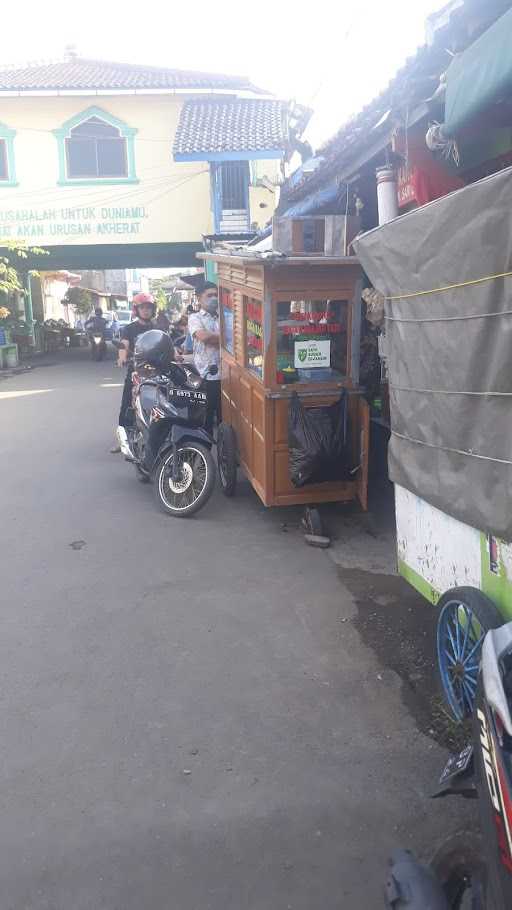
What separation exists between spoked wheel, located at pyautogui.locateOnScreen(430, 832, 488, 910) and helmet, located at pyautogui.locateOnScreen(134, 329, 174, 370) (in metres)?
5.51

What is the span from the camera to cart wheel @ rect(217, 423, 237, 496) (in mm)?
6793

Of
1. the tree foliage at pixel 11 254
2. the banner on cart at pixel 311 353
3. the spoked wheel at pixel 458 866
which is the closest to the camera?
the spoked wheel at pixel 458 866

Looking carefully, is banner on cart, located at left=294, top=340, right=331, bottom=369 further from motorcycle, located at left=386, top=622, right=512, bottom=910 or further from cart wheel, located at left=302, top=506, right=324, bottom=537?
Result: motorcycle, located at left=386, top=622, right=512, bottom=910

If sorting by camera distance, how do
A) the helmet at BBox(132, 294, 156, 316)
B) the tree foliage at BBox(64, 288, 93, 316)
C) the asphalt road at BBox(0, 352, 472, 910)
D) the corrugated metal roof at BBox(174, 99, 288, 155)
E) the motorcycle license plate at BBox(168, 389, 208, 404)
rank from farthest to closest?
the tree foliage at BBox(64, 288, 93, 316) < the corrugated metal roof at BBox(174, 99, 288, 155) < the helmet at BBox(132, 294, 156, 316) < the motorcycle license plate at BBox(168, 389, 208, 404) < the asphalt road at BBox(0, 352, 472, 910)

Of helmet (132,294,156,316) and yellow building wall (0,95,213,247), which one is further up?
yellow building wall (0,95,213,247)

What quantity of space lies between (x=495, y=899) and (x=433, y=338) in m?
1.97

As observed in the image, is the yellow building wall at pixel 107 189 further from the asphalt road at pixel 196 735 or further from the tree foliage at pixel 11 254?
the asphalt road at pixel 196 735

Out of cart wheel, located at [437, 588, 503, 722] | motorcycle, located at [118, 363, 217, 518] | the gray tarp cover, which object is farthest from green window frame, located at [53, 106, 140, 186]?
cart wheel, located at [437, 588, 503, 722]

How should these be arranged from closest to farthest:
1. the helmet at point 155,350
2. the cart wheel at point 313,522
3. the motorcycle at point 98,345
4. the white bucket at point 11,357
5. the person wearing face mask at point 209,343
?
the cart wheel at point 313,522, the helmet at point 155,350, the person wearing face mask at point 209,343, the white bucket at point 11,357, the motorcycle at point 98,345

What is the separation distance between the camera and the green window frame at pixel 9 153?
19.4 meters

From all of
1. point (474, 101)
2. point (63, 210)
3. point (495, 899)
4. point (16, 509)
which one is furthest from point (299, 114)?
point (495, 899)

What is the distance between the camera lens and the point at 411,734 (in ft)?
10.6

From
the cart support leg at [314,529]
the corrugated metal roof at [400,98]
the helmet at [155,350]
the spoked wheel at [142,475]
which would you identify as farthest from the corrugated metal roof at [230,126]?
the cart support leg at [314,529]

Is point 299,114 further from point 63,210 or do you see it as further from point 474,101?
point 474,101
